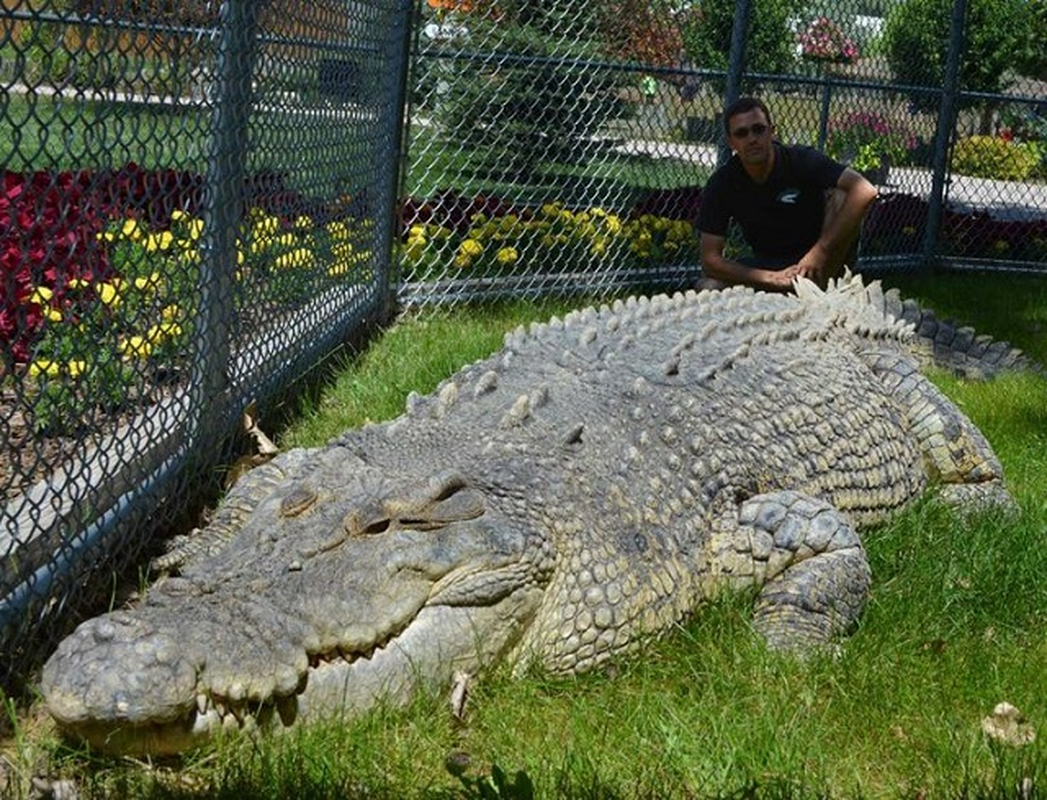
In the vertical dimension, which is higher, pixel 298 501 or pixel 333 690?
pixel 298 501

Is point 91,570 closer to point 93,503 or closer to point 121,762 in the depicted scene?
point 93,503

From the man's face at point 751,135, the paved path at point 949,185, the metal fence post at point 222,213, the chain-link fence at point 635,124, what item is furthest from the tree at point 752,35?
the metal fence post at point 222,213

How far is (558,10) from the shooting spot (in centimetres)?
816

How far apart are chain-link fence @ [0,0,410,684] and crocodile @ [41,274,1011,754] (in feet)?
1.01

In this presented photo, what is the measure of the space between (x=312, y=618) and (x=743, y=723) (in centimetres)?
96

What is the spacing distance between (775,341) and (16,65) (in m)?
2.75

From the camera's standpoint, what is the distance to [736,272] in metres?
6.52

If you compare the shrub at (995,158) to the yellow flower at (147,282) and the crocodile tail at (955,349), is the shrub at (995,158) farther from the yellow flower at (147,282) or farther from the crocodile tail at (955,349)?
the yellow flower at (147,282)

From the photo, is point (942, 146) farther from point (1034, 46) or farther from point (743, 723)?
point (1034, 46)

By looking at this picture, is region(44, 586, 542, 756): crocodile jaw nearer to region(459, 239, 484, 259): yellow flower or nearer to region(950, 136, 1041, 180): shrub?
region(459, 239, 484, 259): yellow flower

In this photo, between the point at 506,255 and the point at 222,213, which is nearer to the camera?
the point at 222,213

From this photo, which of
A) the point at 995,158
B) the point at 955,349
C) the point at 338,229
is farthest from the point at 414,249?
the point at 995,158

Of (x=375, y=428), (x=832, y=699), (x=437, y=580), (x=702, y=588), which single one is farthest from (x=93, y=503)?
(x=832, y=699)

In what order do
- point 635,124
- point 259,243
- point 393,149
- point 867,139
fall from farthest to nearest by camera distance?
point 867,139 < point 635,124 < point 393,149 < point 259,243
